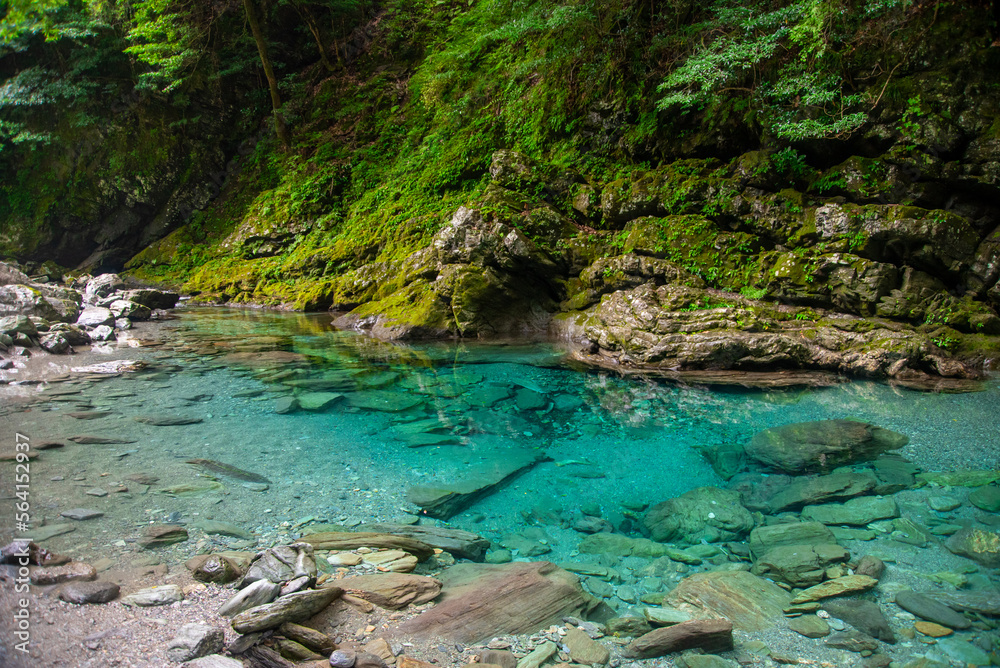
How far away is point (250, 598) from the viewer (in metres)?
2.31

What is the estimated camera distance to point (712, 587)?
2902mm

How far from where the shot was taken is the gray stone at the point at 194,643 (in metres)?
2.02

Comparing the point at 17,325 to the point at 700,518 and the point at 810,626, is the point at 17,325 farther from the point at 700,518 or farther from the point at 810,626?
the point at 810,626

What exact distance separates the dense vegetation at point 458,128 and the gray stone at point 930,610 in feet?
20.4

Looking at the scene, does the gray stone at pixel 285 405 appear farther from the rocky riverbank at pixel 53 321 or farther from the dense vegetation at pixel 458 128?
the dense vegetation at pixel 458 128

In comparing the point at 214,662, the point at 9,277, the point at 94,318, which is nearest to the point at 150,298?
the point at 9,277

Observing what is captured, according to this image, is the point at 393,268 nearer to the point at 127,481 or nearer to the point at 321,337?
the point at 321,337

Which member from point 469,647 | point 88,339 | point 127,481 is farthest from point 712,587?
point 88,339

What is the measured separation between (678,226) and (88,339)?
1042 cm

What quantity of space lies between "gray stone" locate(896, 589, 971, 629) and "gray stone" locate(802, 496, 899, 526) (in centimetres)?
80

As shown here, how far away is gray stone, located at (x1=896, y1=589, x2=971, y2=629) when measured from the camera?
254 centimetres

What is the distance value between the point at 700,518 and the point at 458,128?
13.8 metres

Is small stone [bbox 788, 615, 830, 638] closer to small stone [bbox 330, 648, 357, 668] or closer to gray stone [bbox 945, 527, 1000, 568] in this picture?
gray stone [bbox 945, 527, 1000, 568]

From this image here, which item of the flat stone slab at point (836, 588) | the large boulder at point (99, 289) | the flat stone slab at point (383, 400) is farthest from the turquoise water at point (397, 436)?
the large boulder at point (99, 289)
